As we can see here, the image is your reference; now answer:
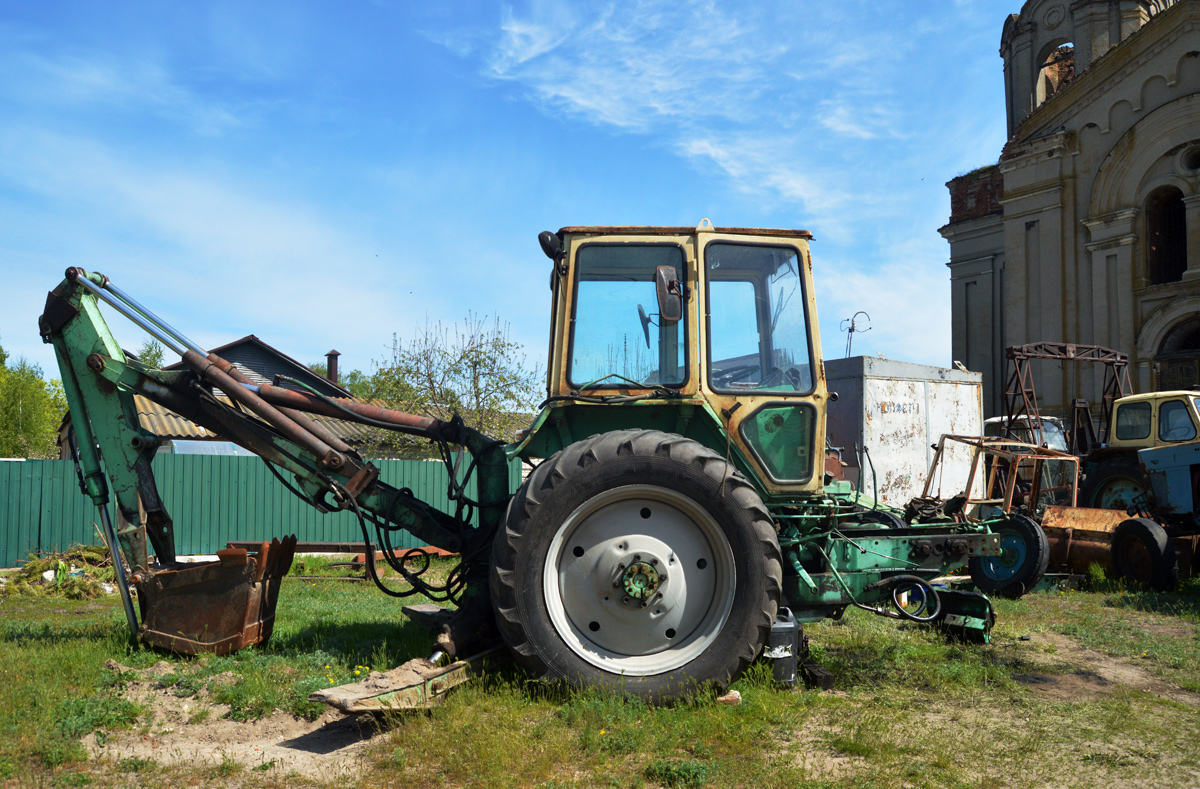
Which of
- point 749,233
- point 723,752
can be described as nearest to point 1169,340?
point 749,233

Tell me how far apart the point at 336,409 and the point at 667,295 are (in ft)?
7.31

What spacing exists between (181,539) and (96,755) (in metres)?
12.5

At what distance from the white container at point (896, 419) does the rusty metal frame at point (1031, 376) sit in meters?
0.99

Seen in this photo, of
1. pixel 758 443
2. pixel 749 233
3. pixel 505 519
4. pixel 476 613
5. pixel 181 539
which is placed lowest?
pixel 181 539

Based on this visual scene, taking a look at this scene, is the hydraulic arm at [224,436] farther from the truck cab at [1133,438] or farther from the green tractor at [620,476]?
the truck cab at [1133,438]

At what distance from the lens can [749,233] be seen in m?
4.95

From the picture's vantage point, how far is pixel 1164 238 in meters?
18.7

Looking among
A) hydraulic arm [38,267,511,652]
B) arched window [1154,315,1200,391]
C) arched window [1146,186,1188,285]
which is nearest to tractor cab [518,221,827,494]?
hydraulic arm [38,267,511,652]

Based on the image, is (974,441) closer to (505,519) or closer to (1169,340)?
(505,519)

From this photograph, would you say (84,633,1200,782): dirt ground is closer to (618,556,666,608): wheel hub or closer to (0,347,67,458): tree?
(618,556,666,608): wheel hub

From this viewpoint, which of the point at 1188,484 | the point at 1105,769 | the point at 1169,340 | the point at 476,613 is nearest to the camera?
the point at 1105,769

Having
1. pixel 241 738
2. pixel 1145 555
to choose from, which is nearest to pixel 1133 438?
pixel 1145 555

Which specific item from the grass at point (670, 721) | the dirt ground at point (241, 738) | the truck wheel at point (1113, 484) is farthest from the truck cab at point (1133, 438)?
the dirt ground at point (241, 738)

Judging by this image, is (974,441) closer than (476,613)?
No
